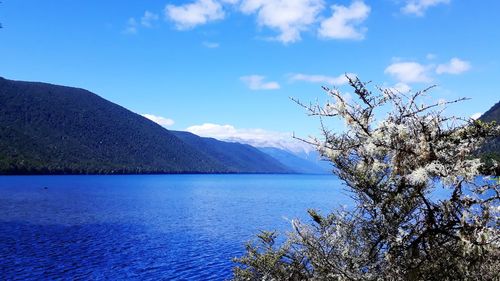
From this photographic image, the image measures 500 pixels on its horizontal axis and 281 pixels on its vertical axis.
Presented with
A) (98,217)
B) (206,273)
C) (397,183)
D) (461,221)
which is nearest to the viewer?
(461,221)

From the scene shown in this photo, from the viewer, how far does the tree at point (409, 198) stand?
661 cm

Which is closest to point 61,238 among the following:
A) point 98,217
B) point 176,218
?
point 98,217

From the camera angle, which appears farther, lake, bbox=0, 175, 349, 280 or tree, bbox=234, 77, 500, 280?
lake, bbox=0, 175, 349, 280

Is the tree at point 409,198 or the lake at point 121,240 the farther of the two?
the lake at point 121,240

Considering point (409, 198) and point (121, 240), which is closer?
point (409, 198)

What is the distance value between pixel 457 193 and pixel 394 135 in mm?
1548

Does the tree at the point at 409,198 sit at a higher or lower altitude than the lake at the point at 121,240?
higher

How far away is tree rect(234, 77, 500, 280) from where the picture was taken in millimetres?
6605

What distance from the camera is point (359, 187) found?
320 inches

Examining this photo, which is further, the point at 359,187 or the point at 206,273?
the point at 206,273

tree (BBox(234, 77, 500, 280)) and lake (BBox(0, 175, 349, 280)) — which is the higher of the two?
tree (BBox(234, 77, 500, 280))

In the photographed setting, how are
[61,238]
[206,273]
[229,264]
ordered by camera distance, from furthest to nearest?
[61,238] → [229,264] → [206,273]

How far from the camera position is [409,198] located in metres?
7.63

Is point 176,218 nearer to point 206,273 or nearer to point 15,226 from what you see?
point 15,226
